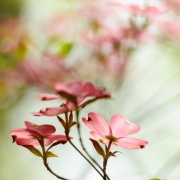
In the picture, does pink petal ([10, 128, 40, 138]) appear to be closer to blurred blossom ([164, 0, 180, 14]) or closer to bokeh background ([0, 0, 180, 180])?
bokeh background ([0, 0, 180, 180])

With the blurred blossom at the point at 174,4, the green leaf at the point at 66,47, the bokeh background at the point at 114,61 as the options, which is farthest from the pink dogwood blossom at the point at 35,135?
the blurred blossom at the point at 174,4

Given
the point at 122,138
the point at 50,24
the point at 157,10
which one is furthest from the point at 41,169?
the point at 122,138

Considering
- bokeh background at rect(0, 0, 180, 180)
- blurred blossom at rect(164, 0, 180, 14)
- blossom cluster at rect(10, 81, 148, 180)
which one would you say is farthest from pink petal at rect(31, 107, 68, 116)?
blurred blossom at rect(164, 0, 180, 14)

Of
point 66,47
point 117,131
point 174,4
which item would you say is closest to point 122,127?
point 117,131

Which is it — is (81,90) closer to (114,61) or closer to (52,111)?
(52,111)

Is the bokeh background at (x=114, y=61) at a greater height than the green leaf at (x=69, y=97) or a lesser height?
greater

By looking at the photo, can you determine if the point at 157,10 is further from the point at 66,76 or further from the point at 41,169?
the point at 41,169

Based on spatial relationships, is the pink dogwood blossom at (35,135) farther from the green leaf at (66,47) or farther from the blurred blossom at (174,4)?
the blurred blossom at (174,4)
